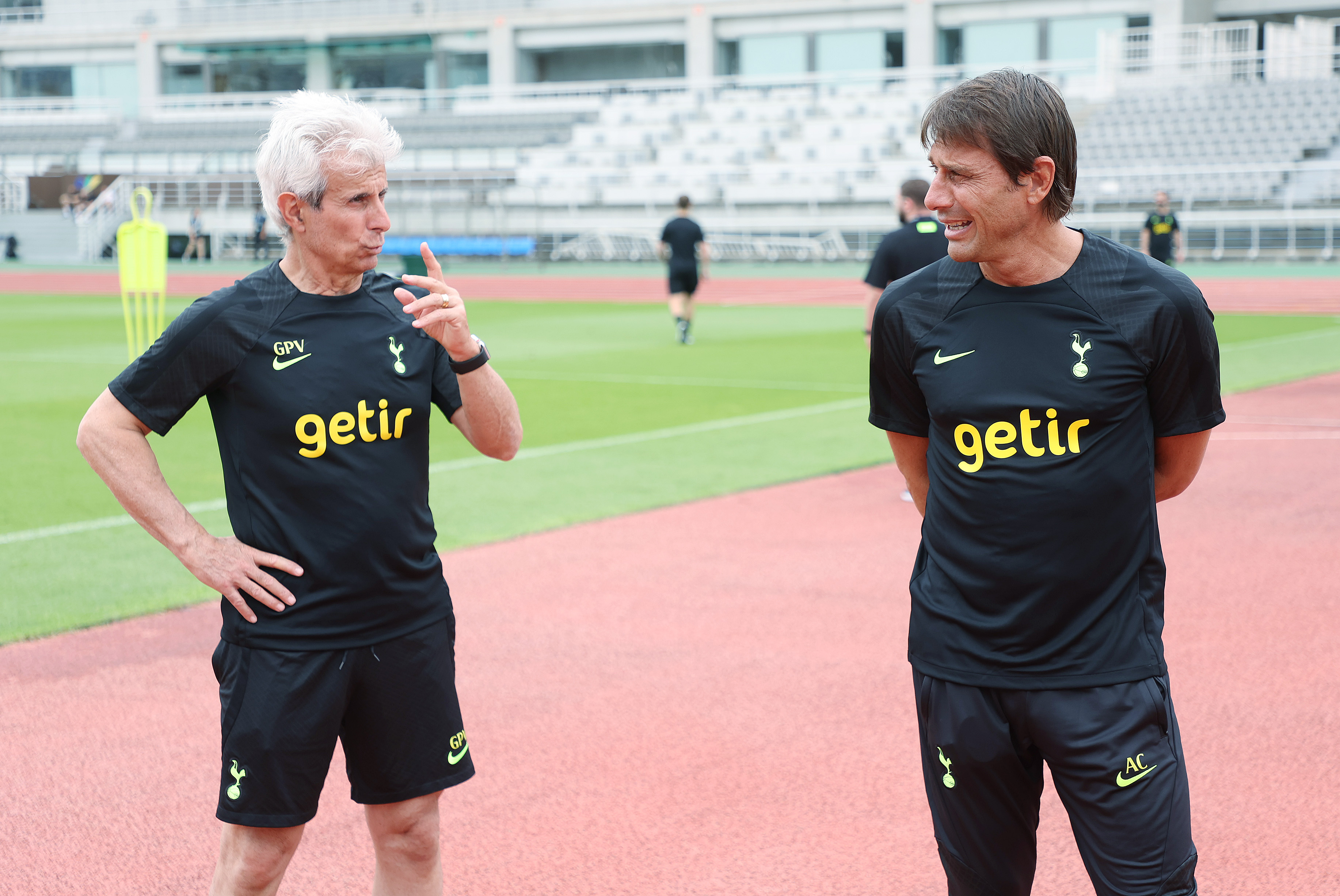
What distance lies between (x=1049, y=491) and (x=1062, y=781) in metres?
0.55

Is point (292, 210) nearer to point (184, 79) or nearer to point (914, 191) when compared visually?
point (914, 191)

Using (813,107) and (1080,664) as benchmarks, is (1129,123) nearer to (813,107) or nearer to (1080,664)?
(813,107)

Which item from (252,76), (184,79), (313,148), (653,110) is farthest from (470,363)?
(184,79)

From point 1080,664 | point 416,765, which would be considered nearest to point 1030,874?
point 1080,664

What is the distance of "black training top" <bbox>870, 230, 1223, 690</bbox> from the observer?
270 cm

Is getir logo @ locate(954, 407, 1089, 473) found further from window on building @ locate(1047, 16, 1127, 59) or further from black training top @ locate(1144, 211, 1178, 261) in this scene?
window on building @ locate(1047, 16, 1127, 59)

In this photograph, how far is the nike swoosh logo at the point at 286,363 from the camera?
10.2 ft

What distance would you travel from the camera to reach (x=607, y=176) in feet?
163

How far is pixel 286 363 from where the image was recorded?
3.12m

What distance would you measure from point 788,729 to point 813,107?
4771 centimetres

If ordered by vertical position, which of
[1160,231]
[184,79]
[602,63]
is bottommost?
[1160,231]

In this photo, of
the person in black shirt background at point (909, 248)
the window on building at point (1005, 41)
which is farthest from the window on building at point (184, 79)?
the person in black shirt background at point (909, 248)

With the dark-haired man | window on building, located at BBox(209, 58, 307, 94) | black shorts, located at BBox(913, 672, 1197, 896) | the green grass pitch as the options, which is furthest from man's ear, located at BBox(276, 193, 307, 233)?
window on building, located at BBox(209, 58, 307, 94)

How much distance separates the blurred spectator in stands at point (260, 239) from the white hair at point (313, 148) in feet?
154
